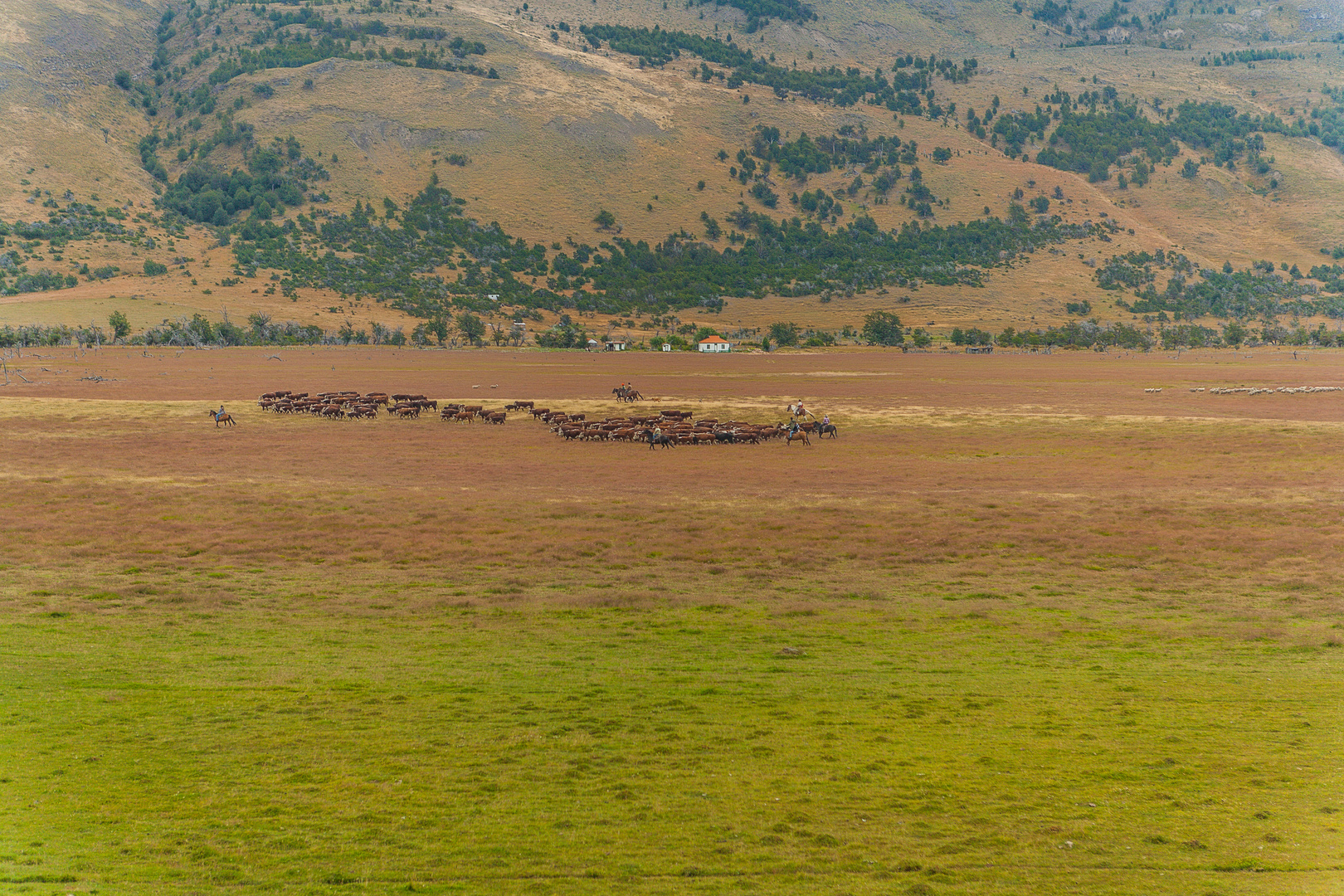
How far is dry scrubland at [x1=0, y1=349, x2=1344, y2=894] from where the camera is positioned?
389 inches

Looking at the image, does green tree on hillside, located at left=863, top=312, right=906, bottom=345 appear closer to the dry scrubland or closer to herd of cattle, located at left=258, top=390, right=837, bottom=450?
herd of cattle, located at left=258, top=390, right=837, bottom=450

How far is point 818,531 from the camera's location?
26.9 m

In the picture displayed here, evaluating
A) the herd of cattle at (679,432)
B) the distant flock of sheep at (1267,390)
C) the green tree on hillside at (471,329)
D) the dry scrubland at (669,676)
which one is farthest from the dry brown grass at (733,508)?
the green tree on hillside at (471,329)

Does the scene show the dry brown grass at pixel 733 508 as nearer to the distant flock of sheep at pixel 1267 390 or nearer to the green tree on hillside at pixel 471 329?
the distant flock of sheep at pixel 1267 390

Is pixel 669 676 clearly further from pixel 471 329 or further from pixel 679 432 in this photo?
pixel 471 329

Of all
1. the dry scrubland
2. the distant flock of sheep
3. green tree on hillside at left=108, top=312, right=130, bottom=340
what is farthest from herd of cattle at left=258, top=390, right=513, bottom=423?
green tree on hillside at left=108, top=312, right=130, bottom=340

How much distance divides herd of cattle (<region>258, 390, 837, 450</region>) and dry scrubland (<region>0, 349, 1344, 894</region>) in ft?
26.0

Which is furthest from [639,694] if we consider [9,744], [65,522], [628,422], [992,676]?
[628,422]

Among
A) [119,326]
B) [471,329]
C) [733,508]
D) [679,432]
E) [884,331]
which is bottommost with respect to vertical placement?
[733,508]

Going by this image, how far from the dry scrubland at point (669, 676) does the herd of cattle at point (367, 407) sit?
16.5m

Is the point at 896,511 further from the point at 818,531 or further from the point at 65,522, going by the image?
the point at 65,522

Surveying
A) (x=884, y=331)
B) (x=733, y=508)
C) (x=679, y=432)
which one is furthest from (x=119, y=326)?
(x=733, y=508)

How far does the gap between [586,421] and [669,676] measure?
35610 millimetres

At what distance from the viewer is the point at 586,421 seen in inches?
1993
